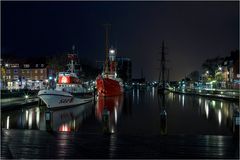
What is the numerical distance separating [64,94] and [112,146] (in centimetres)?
3370

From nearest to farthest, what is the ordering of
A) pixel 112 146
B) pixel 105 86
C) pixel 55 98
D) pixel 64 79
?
pixel 112 146 → pixel 55 98 → pixel 64 79 → pixel 105 86

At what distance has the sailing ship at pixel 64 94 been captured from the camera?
45.7 meters

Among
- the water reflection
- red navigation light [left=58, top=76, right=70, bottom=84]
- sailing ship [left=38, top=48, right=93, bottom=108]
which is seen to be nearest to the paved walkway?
the water reflection

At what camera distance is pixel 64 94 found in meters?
48.5

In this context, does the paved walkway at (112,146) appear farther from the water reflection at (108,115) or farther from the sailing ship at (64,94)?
the sailing ship at (64,94)

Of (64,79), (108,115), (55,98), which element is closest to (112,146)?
(108,115)

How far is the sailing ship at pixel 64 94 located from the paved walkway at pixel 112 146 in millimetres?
26899

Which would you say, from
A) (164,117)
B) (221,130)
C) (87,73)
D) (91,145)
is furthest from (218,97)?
(87,73)

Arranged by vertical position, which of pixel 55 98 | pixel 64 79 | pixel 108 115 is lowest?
pixel 55 98

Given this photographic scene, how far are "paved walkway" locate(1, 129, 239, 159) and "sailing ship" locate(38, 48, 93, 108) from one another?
1059 inches

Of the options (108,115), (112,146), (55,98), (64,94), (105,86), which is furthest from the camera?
(105,86)

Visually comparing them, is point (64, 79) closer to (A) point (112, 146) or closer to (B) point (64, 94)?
(B) point (64, 94)

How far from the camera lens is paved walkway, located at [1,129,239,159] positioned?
1405cm

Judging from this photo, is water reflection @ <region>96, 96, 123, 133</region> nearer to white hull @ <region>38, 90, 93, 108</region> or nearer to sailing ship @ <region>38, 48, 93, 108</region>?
sailing ship @ <region>38, 48, 93, 108</region>
